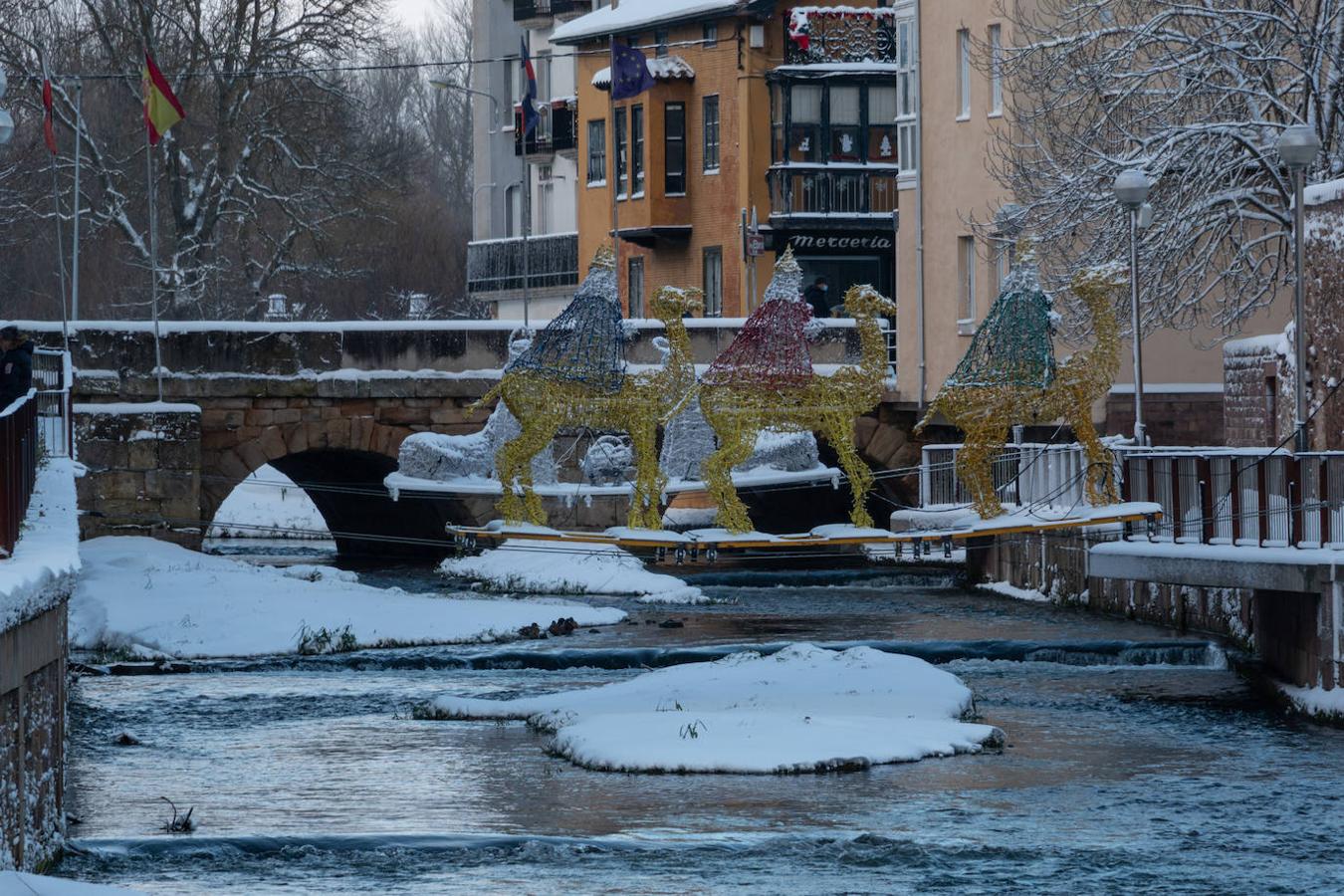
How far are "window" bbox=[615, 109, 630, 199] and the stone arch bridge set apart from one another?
17.8 meters

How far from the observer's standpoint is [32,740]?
14.8 metres

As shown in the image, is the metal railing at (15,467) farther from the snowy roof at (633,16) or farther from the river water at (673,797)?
the snowy roof at (633,16)

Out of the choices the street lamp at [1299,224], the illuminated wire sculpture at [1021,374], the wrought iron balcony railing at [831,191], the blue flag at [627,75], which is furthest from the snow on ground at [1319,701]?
the wrought iron balcony railing at [831,191]

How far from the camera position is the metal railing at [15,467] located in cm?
1454

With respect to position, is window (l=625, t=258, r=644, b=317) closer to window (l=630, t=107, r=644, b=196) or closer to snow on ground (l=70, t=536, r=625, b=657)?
window (l=630, t=107, r=644, b=196)

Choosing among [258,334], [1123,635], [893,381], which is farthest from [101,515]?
[1123,635]

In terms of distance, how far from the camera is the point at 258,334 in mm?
41438

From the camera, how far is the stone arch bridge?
39.9 meters

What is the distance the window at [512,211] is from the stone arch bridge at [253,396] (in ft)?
102

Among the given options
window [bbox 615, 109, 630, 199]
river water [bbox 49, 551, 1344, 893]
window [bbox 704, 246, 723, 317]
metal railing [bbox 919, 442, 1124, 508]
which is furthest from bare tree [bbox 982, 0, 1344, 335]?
window [bbox 615, 109, 630, 199]

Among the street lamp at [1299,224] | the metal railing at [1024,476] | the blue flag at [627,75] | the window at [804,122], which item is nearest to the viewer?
the street lamp at [1299,224]

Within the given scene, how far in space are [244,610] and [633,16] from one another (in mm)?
32622

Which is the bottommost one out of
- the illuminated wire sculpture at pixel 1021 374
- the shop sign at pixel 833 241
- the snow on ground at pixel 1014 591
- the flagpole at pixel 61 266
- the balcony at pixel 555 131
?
the snow on ground at pixel 1014 591

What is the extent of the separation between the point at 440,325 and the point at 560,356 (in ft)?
30.2
